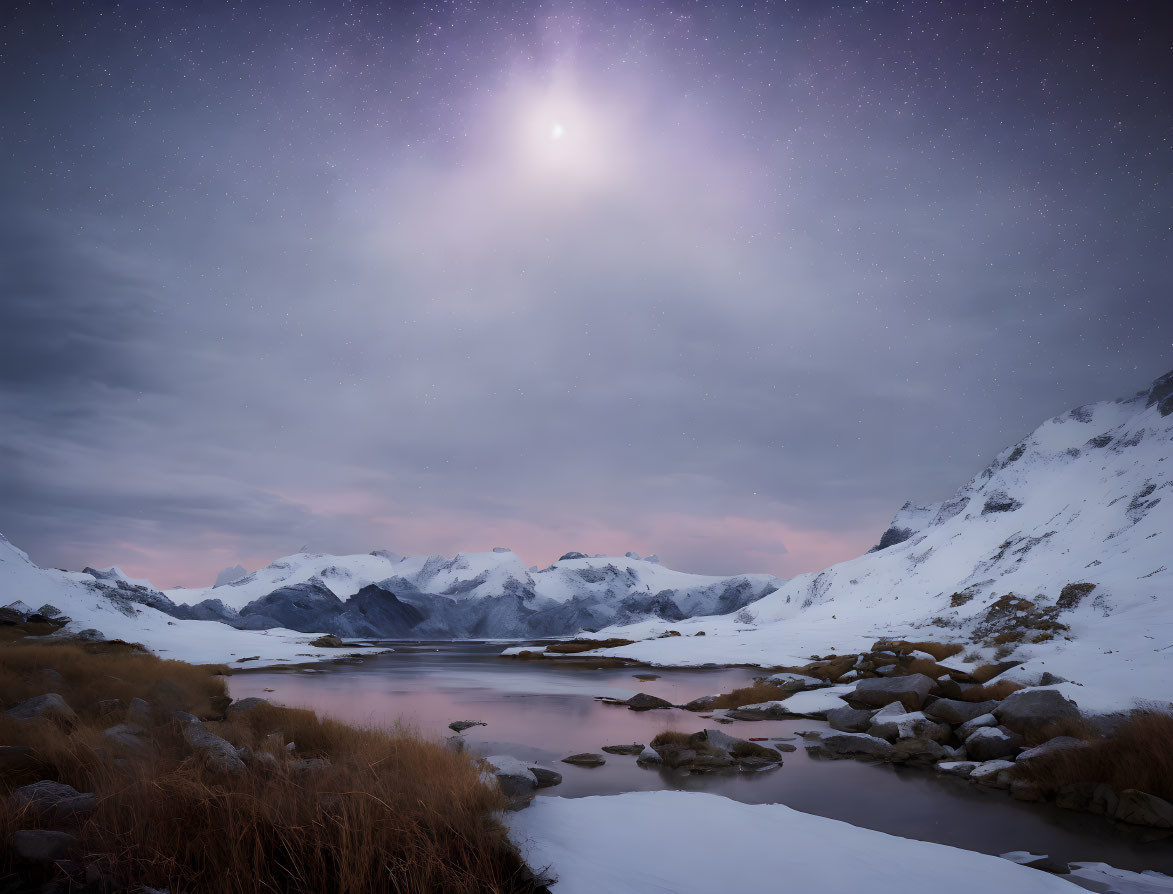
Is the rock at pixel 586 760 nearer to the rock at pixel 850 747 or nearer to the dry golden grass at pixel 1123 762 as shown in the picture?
the rock at pixel 850 747

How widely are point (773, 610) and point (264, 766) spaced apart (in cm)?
9481

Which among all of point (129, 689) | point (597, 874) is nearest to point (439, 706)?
point (129, 689)

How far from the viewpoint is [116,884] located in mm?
5016

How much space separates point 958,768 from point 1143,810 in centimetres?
388

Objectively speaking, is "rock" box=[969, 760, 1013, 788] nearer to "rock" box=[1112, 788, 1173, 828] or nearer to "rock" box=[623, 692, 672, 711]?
"rock" box=[1112, 788, 1173, 828]

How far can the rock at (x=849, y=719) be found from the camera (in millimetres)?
17391

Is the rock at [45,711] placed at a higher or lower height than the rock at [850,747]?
higher

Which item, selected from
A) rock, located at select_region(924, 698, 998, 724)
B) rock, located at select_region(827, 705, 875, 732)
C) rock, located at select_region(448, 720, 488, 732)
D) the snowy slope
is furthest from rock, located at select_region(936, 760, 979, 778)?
the snowy slope

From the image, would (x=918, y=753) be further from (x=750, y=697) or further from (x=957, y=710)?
(x=750, y=697)

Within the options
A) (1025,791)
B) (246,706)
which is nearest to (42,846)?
(246,706)

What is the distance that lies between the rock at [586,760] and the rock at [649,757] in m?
0.86

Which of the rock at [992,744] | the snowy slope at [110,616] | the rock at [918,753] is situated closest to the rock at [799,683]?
the rock at [918,753]

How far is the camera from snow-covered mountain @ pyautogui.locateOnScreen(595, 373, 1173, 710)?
1916cm

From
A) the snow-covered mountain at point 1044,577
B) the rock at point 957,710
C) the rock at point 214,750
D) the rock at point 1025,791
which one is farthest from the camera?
the snow-covered mountain at point 1044,577
